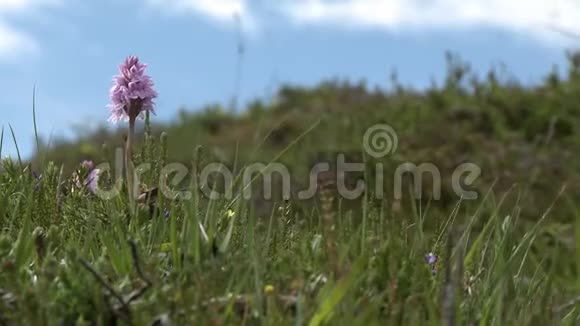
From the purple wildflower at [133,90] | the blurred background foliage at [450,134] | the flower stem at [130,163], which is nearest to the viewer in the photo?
the flower stem at [130,163]

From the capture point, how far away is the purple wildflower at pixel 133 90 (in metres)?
3.27

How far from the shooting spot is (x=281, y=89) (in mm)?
13789

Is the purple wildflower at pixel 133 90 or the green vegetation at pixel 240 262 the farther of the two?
the purple wildflower at pixel 133 90

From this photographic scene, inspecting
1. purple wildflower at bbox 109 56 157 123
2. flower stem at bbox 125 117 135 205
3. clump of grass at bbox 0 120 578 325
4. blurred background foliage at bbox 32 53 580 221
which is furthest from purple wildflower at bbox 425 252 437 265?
blurred background foliage at bbox 32 53 580 221

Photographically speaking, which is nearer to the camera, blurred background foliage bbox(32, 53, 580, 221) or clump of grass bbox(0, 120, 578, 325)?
clump of grass bbox(0, 120, 578, 325)

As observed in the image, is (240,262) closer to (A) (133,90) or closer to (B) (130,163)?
(B) (130,163)

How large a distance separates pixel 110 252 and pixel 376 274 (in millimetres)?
680

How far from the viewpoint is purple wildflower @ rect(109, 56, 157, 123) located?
129 inches

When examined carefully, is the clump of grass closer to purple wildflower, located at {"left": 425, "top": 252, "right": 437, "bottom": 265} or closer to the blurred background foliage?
purple wildflower, located at {"left": 425, "top": 252, "right": 437, "bottom": 265}

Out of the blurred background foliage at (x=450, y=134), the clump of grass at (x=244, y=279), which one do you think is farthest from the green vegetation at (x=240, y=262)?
the blurred background foliage at (x=450, y=134)

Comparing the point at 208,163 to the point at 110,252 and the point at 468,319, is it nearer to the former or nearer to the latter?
the point at 110,252

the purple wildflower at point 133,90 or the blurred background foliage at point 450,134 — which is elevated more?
the purple wildflower at point 133,90

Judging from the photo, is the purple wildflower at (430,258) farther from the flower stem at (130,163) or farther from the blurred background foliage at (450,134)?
the blurred background foliage at (450,134)

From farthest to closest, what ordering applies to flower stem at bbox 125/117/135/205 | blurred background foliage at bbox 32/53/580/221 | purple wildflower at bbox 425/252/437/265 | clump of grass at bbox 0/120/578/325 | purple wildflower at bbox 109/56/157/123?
blurred background foliage at bbox 32/53/580/221 → purple wildflower at bbox 109/56/157/123 → flower stem at bbox 125/117/135/205 → purple wildflower at bbox 425/252/437/265 → clump of grass at bbox 0/120/578/325
